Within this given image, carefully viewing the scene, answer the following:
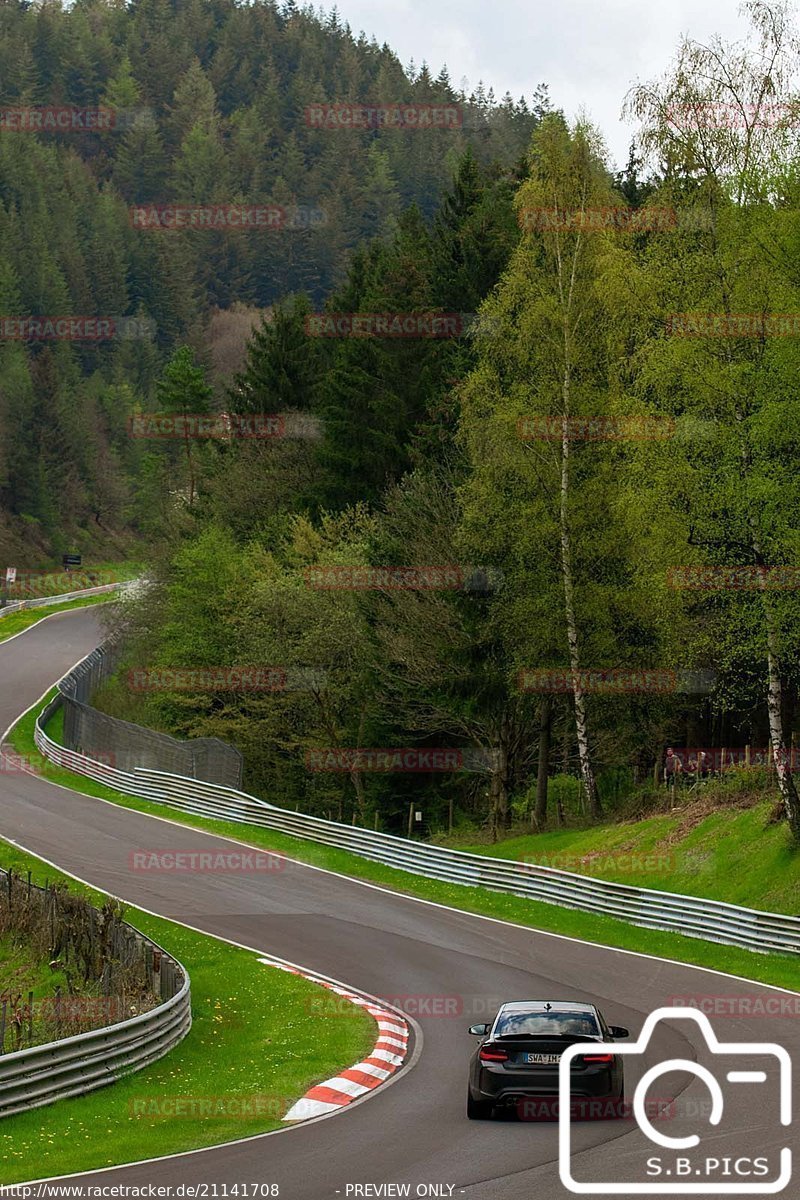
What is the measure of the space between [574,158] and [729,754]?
57.9 feet

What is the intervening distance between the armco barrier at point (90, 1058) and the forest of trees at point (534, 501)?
13.9 meters

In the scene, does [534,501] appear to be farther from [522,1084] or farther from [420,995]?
[522,1084]

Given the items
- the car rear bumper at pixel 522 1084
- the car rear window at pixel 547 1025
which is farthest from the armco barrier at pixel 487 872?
the car rear bumper at pixel 522 1084

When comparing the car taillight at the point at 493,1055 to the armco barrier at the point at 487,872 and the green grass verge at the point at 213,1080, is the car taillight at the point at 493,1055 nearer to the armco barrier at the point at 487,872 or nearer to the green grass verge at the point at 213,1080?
the green grass verge at the point at 213,1080

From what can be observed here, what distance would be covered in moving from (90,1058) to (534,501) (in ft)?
75.9

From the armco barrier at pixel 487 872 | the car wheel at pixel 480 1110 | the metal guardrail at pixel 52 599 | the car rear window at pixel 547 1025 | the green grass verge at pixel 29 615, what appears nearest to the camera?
the car wheel at pixel 480 1110

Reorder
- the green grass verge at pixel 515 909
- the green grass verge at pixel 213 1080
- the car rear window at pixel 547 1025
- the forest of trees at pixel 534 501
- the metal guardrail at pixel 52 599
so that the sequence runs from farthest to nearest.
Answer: the metal guardrail at pixel 52 599 → the forest of trees at pixel 534 501 → the green grass verge at pixel 515 909 → the car rear window at pixel 547 1025 → the green grass verge at pixel 213 1080

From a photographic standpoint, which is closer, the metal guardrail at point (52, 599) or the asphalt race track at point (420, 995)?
the asphalt race track at point (420, 995)

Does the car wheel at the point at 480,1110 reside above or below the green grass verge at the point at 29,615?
above

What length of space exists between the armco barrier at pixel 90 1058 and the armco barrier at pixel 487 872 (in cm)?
1188

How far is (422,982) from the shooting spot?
25344mm

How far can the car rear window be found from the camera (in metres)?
15.5

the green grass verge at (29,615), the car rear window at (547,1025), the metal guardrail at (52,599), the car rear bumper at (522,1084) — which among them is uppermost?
the car rear window at (547,1025)

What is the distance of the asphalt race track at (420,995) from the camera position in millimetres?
12891
